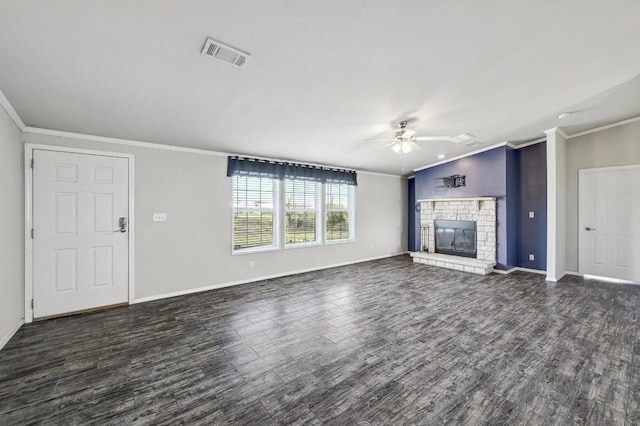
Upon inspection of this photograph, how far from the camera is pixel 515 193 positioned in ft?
18.6

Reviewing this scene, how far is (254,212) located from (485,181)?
5.05 meters

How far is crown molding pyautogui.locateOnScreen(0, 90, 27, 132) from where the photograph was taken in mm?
2406

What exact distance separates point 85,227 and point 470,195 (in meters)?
7.09

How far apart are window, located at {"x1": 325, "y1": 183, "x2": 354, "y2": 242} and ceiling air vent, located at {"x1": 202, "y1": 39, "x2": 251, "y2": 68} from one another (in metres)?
4.03

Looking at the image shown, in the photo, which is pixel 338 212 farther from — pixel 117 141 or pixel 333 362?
pixel 117 141

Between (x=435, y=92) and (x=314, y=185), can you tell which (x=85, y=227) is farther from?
(x=435, y=92)

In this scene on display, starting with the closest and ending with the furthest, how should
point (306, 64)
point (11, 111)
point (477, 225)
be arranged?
1. point (306, 64)
2. point (11, 111)
3. point (477, 225)

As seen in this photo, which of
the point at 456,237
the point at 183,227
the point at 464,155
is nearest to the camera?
the point at 183,227

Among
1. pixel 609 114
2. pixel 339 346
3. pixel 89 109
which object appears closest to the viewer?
pixel 339 346

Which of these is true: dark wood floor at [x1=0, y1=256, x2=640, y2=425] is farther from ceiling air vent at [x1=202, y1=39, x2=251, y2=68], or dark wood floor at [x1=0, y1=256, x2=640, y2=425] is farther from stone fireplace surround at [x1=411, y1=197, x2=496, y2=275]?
ceiling air vent at [x1=202, y1=39, x2=251, y2=68]

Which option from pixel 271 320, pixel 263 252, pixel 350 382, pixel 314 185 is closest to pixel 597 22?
pixel 350 382

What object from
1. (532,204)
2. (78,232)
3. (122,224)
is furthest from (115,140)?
(532,204)

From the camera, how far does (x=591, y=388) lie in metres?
1.93

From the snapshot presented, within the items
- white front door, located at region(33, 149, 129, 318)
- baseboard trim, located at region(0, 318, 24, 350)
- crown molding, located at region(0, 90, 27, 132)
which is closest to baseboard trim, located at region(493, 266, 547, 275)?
white front door, located at region(33, 149, 129, 318)
